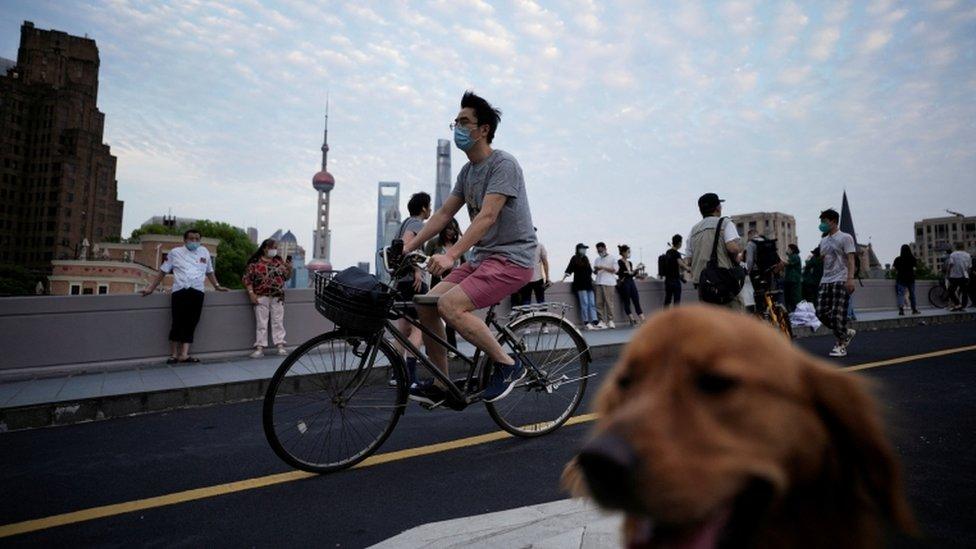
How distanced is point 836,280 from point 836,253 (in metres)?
0.37

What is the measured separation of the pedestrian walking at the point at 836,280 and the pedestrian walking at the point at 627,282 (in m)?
5.39

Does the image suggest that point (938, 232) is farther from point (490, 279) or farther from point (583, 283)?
point (490, 279)

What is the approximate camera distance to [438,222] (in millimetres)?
4027

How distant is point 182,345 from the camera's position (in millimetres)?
8633

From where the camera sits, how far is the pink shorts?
362cm

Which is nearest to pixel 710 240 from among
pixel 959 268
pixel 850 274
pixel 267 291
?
pixel 850 274

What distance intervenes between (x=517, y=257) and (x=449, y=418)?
5.89 feet

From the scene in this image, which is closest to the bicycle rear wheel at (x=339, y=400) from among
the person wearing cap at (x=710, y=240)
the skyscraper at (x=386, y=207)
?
the person wearing cap at (x=710, y=240)

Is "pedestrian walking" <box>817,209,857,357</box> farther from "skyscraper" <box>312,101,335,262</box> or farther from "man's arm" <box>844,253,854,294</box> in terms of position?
"skyscraper" <box>312,101,335,262</box>

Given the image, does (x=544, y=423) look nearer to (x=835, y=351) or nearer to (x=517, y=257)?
(x=517, y=257)

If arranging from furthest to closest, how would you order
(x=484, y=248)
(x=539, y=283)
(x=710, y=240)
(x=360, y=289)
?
(x=539, y=283) < (x=710, y=240) < (x=484, y=248) < (x=360, y=289)

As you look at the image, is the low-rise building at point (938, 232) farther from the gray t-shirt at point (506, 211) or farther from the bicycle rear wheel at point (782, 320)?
the gray t-shirt at point (506, 211)

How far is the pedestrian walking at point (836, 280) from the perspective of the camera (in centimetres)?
744

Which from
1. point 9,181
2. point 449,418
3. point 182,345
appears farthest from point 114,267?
point 449,418
